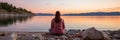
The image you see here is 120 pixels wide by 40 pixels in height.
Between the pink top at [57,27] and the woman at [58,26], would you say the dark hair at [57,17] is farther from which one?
the pink top at [57,27]

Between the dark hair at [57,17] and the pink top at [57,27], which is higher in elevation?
the dark hair at [57,17]

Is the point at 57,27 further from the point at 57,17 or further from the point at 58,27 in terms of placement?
the point at 57,17

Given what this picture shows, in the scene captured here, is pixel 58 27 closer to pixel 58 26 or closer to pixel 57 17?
pixel 58 26

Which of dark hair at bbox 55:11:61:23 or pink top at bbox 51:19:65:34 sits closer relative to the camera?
dark hair at bbox 55:11:61:23

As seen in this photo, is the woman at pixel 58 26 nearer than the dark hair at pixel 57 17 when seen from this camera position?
No

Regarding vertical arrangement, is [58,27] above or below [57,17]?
below

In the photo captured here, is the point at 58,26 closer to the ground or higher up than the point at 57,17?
closer to the ground

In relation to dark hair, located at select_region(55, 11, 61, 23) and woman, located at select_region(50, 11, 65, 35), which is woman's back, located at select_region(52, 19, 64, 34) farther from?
dark hair, located at select_region(55, 11, 61, 23)

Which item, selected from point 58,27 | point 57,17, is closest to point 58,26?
point 58,27

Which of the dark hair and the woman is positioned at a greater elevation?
the dark hair

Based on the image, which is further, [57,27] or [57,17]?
[57,27]

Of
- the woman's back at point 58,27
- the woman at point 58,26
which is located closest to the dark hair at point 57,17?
the woman at point 58,26

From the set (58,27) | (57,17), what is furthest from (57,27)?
(57,17)

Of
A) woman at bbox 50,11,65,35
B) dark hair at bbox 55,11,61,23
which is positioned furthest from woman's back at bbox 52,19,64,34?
dark hair at bbox 55,11,61,23
